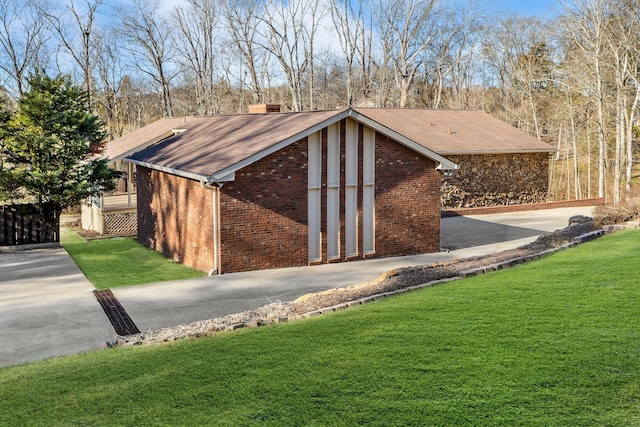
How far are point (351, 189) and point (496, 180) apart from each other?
14974 millimetres

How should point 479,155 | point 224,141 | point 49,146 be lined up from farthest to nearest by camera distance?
1. point 479,155
2. point 49,146
3. point 224,141

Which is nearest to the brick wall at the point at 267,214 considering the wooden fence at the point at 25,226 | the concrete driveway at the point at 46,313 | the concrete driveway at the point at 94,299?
the concrete driveway at the point at 94,299

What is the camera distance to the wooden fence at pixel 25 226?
61.1 ft

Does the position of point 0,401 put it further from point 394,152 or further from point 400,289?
point 394,152

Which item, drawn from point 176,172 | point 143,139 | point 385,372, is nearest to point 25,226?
point 176,172

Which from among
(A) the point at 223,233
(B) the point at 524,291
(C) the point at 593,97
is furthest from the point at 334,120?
(C) the point at 593,97

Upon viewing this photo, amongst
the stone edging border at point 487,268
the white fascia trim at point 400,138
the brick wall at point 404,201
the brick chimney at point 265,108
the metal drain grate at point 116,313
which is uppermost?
the brick chimney at point 265,108

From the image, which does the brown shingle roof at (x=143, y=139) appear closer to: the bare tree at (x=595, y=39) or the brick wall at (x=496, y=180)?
the brick wall at (x=496, y=180)

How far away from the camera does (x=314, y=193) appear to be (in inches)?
620

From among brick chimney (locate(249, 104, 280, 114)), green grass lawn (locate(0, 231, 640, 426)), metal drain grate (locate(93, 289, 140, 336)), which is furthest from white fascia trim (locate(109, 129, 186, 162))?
green grass lawn (locate(0, 231, 640, 426))

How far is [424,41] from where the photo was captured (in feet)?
163

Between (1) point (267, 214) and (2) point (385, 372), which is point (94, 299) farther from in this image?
(2) point (385, 372)

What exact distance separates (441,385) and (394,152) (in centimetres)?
1161

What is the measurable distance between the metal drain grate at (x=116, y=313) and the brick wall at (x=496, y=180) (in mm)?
18298
